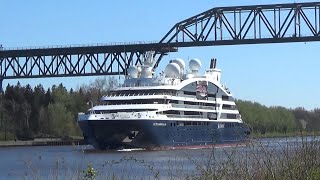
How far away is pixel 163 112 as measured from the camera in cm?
7381

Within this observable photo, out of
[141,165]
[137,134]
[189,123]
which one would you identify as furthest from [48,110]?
[141,165]

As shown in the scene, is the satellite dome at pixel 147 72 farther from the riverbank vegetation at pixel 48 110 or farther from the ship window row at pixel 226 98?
the riverbank vegetation at pixel 48 110

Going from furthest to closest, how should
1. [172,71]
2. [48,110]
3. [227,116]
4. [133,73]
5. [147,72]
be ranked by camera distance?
[48,110], [227,116], [133,73], [172,71], [147,72]

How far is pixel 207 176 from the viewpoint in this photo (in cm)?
1627

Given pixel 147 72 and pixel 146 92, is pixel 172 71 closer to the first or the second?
pixel 147 72

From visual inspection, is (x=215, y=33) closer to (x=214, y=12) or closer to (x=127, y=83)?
(x=214, y=12)

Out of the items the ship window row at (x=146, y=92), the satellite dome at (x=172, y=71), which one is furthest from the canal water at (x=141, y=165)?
the satellite dome at (x=172, y=71)

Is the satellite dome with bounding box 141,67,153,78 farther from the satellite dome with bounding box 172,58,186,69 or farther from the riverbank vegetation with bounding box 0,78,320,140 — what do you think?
the riverbank vegetation with bounding box 0,78,320,140

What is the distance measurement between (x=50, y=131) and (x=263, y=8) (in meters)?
54.6

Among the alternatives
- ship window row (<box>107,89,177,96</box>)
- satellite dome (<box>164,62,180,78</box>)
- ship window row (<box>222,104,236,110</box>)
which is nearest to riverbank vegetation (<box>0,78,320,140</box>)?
ship window row (<box>222,104,236,110</box>)

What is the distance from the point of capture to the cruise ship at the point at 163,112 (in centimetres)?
7012

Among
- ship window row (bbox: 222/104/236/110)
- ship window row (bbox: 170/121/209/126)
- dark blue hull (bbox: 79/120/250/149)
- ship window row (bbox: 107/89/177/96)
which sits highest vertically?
ship window row (bbox: 107/89/177/96)

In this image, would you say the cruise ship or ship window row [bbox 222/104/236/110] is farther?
ship window row [bbox 222/104/236/110]

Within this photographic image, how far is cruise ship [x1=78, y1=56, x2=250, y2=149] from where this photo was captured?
70.1 meters
